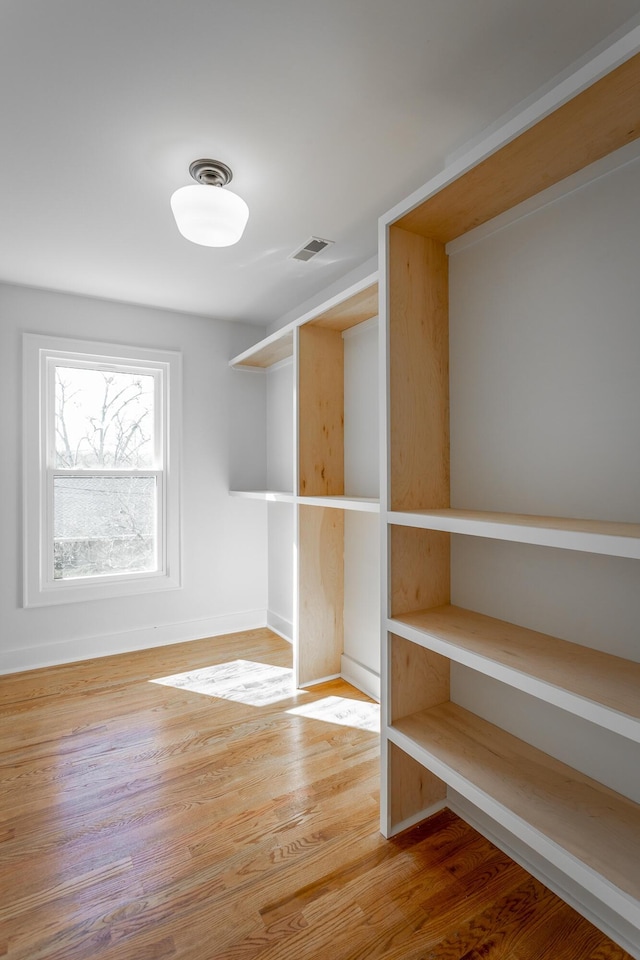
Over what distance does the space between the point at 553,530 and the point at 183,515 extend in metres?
2.96

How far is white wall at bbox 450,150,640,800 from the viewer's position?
4.18 feet

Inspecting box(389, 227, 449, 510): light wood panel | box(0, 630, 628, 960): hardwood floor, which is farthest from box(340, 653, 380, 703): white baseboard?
box(389, 227, 449, 510): light wood panel

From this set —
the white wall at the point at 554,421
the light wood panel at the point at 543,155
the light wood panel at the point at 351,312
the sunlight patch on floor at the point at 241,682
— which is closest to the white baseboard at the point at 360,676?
the sunlight patch on floor at the point at 241,682

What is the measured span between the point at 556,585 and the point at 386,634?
570 millimetres

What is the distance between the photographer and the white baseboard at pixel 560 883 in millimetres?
1244

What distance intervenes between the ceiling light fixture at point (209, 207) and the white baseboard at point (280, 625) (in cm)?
267

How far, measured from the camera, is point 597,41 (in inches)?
51.5

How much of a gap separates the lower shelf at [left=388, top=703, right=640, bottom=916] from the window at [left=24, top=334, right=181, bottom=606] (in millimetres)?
2452

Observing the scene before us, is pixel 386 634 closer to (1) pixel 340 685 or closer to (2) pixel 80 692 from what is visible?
(1) pixel 340 685

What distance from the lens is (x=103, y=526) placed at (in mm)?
3355

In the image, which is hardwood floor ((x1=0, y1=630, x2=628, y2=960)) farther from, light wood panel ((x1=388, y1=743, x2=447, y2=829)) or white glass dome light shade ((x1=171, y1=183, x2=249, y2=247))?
white glass dome light shade ((x1=171, y1=183, x2=249, y2=247))

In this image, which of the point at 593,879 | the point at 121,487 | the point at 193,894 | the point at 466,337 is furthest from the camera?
the point at 121,487

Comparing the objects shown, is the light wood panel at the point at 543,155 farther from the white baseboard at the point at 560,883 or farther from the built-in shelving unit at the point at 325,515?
the white baseboard at the point at 560,883

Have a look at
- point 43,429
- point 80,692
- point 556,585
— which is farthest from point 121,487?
point 556,585
